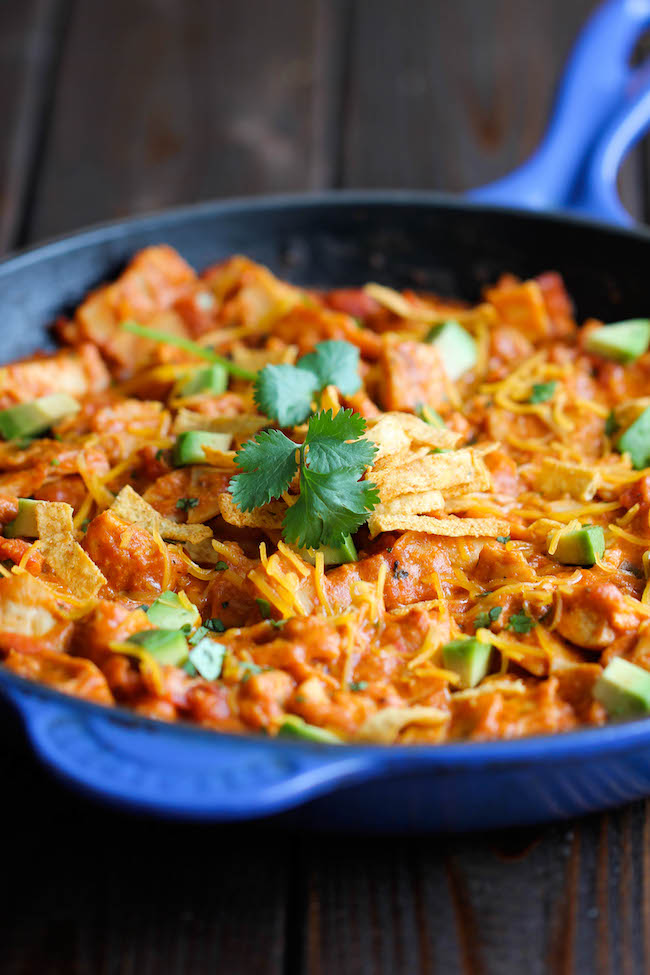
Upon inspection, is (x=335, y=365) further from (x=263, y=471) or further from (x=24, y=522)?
(x=24, y=522)

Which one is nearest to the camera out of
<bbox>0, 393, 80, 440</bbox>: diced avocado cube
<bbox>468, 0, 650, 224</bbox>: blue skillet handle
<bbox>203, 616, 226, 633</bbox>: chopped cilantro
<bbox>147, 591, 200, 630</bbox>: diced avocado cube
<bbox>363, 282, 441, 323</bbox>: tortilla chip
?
<bbox>147, 591, 200, 630</bbox>: diced avocado cube

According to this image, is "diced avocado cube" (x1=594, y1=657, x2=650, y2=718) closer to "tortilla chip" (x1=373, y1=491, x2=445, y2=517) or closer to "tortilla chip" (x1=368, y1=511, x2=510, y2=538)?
"tortilla chip" (x1=368, y1=511, x2=510, y2=538)

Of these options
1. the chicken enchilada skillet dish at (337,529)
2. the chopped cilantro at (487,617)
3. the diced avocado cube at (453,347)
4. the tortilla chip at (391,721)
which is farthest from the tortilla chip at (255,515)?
the diced avocado cube at (453,347)

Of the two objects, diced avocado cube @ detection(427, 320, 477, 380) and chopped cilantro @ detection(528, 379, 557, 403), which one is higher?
diced avocado cube @ detection(427, 320, 477, 380)

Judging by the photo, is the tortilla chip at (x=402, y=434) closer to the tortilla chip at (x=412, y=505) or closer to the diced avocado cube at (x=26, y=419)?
the tortilla chip at (x=412, y=505)

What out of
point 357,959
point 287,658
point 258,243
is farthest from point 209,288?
point 357,959

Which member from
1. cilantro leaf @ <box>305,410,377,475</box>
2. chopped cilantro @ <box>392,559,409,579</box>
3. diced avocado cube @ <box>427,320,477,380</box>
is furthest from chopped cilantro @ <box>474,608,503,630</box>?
diced avocado cube @ <box>427,320,477,380</box>
